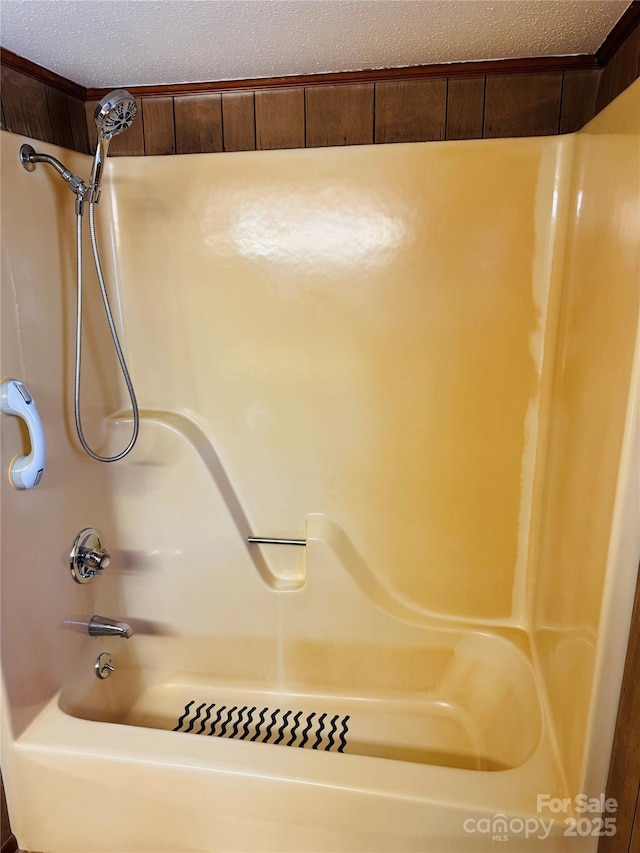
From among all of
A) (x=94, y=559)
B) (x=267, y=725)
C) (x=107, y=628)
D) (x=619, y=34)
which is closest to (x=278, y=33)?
(x=619, y=34)

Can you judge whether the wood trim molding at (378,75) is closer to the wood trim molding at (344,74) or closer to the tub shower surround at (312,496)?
the wood trim molding at (344,74)

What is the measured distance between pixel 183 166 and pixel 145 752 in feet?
4.88

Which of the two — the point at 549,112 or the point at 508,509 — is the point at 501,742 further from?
the point at 549,112

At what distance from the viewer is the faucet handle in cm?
154

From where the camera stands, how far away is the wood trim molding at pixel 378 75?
4.74 feet

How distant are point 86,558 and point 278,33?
4.49ft

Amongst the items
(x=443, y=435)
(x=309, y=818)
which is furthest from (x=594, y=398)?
(x=309, y=818)

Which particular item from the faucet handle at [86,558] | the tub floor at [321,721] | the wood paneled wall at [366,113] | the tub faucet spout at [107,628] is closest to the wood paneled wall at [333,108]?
the wood paneled wall at [366,113]

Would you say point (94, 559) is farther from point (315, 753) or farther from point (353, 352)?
point (353, 352)

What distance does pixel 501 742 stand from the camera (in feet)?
4.88

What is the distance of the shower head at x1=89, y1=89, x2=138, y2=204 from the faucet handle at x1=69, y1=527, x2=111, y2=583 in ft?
2.91

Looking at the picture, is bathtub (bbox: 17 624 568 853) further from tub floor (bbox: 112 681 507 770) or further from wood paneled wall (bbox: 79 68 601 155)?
wood paneled wall (bbox: 79 68 601 155)

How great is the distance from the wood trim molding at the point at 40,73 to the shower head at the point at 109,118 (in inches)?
10.1

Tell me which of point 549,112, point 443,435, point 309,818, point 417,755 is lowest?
point 417,755
